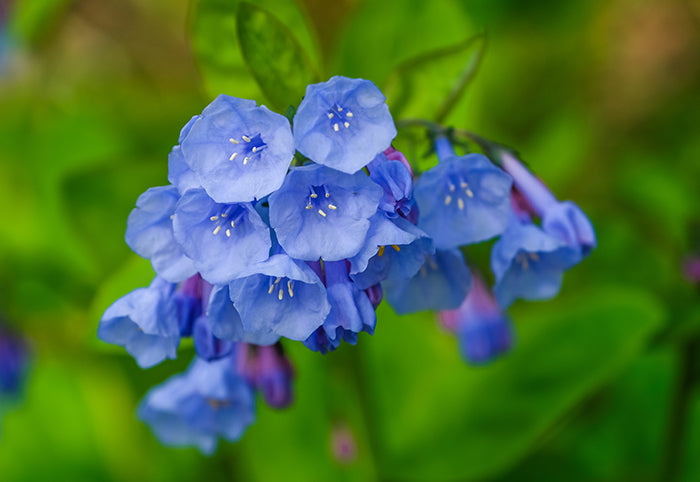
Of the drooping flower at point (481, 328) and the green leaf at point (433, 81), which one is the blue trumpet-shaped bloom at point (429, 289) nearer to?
the green leaf at point (433, 81)

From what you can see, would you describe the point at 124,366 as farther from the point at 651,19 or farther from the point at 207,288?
the point at 651,19

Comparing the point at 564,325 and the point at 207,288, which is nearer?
the point at 207,288

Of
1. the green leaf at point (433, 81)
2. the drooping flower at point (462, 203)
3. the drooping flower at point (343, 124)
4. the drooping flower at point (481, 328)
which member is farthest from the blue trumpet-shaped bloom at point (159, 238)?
the drooping flower at point (481, 328)

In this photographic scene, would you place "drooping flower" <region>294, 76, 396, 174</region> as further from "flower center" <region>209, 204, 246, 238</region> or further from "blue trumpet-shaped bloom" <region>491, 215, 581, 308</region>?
"blue trumpet-shaped bloom" <region>491, 215, 581, 308</region>

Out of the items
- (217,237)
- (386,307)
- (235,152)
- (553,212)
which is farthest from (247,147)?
(386,307)

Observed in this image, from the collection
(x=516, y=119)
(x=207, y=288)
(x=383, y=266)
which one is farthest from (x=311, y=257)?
(x=516, y=119)

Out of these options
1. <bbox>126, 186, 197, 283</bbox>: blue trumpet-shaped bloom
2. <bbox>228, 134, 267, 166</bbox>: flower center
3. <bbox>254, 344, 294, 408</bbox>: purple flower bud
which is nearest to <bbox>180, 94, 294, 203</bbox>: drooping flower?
<bbox>228, 134, 267, 166</bbox>: flower center

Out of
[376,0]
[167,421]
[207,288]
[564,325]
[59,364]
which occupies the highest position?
[376,0]

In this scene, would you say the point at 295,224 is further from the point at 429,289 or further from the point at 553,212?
the point at 553,212
